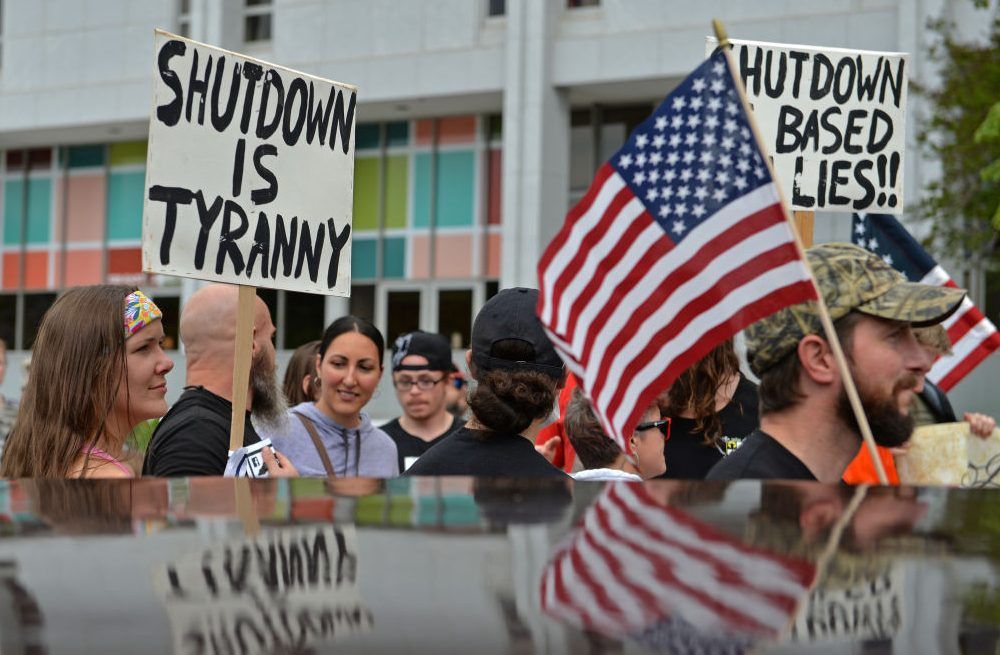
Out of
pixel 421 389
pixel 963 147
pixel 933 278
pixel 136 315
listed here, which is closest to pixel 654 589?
pixel 136 315

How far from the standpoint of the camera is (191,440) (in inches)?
162

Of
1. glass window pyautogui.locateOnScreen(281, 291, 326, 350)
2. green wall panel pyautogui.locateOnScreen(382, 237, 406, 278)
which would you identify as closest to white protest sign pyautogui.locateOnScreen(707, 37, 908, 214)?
green wall panel pyautogui.locateOnScreen(382, 237, 406, 278)

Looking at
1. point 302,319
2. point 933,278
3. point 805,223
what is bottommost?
point 933,278

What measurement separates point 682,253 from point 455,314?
24.1 metres

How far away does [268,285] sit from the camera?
4699 mm

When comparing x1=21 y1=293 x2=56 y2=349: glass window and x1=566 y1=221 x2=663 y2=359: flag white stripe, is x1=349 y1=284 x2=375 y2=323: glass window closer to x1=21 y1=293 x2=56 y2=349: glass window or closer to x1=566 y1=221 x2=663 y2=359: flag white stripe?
x1=21 y1=293 x2=56 y2=349: glass window

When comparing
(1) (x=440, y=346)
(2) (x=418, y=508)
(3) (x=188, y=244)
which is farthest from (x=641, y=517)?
(1) (x=440, y=346)

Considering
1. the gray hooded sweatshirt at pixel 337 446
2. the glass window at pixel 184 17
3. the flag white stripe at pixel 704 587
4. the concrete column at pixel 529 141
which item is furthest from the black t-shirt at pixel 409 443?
the glass window at pixel 184 17

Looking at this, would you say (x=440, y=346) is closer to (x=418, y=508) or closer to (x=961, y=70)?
(x=418, y=508)

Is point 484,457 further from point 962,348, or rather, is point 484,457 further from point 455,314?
point 455,314

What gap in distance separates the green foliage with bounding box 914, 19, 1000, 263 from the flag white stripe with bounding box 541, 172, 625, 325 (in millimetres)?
16720

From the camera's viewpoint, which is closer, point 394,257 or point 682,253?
point 682,253

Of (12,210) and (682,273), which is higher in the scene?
(12,210)

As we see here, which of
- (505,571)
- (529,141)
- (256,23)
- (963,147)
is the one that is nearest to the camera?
(505,571)
